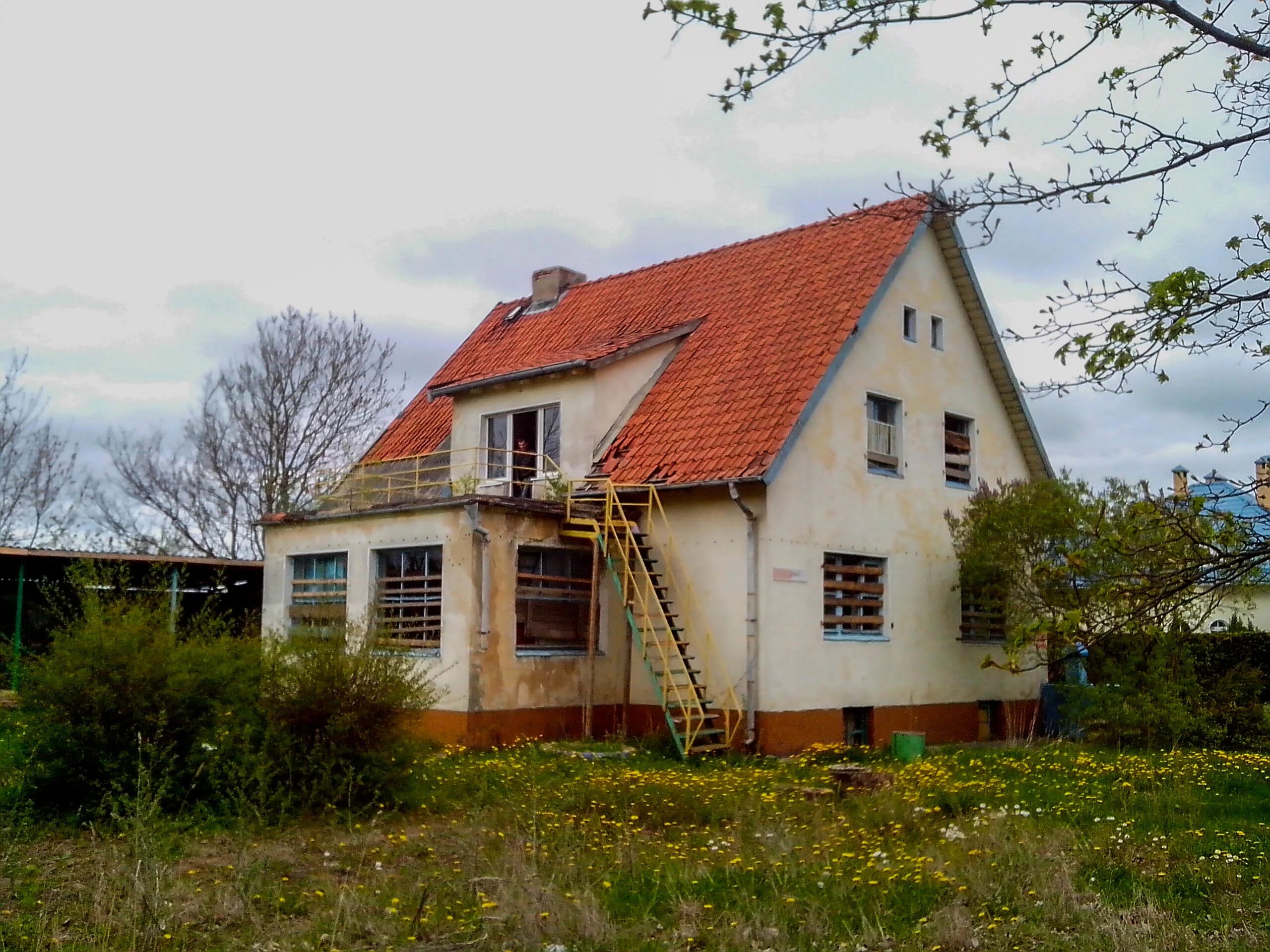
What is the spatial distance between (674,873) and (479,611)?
823 centimetres

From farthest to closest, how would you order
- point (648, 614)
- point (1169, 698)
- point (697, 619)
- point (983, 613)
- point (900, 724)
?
1. point (983, 613)
2. point (900, 724)
3. point (1169, 698)
4. point (697, 619)
5. point (648, 614)

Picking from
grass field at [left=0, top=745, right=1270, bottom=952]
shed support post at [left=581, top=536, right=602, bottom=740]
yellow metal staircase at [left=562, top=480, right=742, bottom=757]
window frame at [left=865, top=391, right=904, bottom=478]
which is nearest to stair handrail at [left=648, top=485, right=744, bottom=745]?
yellow metal staircase at [left=562, top=480, right=742, bottom=757]

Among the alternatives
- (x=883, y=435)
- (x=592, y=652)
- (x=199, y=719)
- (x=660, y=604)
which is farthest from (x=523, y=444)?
(x=199, y=719)

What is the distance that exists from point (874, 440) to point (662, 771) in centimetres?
707

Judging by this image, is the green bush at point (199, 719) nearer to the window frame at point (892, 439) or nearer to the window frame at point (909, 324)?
the window frame at point (892, 439)

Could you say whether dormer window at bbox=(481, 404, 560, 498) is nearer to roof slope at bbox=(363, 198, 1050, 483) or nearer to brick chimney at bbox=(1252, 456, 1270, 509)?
roof slope at bbox=(363, 198, 1050, 483)

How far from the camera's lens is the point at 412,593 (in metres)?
17.8

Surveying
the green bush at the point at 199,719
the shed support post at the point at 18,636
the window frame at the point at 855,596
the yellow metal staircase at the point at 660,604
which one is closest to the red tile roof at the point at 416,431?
the yellow metal staircase at the point at 660,604

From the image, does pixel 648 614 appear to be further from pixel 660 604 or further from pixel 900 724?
pixel 900 724

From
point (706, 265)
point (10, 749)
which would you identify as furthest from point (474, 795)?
point (706, 265)

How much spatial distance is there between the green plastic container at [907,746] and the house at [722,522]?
46.4 inches

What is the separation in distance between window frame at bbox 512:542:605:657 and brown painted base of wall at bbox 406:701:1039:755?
77 cm

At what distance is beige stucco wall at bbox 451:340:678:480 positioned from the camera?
19.4m

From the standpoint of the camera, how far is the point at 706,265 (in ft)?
75.4
